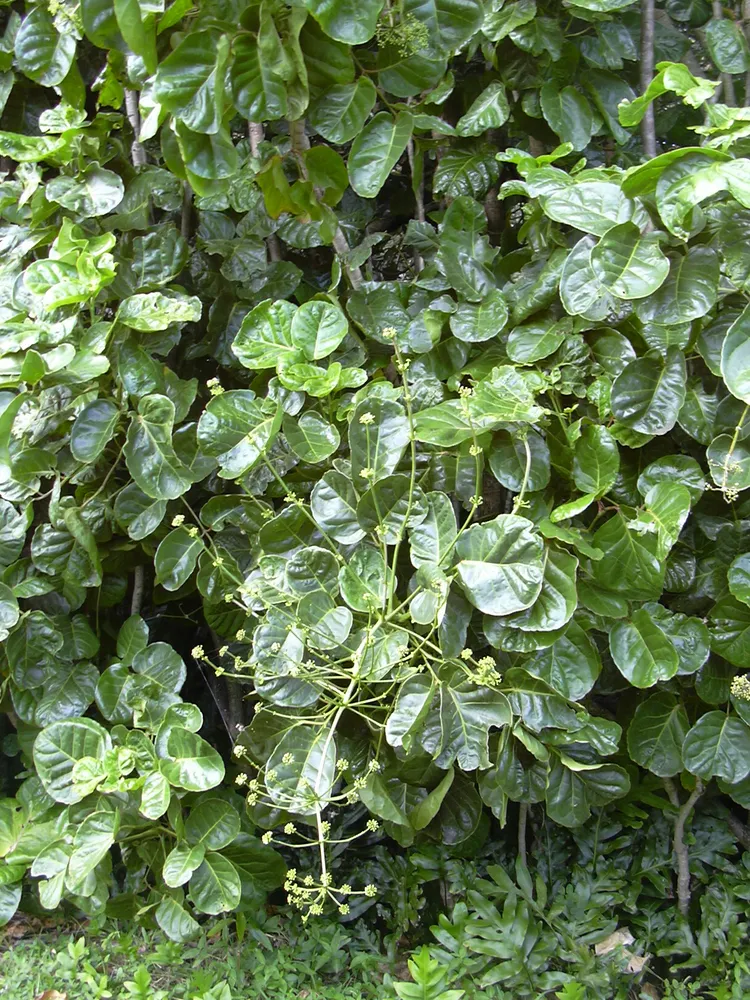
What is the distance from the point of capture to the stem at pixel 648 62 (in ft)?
4.96

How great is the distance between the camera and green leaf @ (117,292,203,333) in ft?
4.30

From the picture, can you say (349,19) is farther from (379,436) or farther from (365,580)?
(365,580)

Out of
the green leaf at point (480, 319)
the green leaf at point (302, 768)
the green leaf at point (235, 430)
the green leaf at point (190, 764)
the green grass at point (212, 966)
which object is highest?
the green leaf at point (480, 319)

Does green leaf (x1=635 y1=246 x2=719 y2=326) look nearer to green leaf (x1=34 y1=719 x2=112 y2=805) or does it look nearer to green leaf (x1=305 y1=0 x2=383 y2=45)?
green leaf (x1=305 y1=0 x2=383 y2=45)

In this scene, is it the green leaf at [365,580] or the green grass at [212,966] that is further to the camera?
the green grass at [212,966]

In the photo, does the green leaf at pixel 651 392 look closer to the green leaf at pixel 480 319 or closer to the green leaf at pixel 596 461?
the green leaf at pixel 596 461

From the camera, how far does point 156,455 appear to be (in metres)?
1.35

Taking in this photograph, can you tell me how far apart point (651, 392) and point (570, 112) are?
0.60 meters

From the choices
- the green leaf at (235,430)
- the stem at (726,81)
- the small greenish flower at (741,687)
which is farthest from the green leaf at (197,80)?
the small greenish flower at (741,687)

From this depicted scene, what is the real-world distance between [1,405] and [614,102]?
1248mm

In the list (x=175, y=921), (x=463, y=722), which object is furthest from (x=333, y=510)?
(x=175, y=921)

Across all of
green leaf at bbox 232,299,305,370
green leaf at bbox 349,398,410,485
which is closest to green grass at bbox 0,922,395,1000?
green leaf at bbox 349,398,410,485

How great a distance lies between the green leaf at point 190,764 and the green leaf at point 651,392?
86 cm

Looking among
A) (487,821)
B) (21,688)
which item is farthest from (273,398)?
(487,821)
